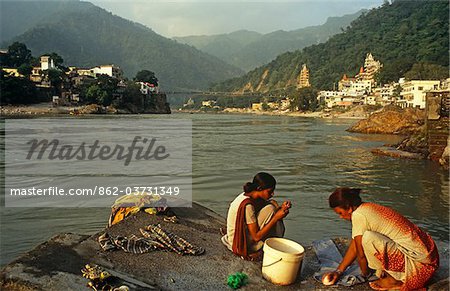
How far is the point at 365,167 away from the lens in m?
13.4

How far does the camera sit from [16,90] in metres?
53.8

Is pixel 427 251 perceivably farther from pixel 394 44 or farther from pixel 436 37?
pixel 394 44

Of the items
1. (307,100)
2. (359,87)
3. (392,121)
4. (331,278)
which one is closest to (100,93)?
(307,100)

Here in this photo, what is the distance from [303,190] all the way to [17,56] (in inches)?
2961

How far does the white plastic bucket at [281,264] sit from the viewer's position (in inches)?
145

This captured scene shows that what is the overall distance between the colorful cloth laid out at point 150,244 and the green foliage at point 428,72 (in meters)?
66.6

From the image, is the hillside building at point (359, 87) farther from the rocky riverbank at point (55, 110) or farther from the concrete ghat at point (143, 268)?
the concrete ghat at point (143, 268)

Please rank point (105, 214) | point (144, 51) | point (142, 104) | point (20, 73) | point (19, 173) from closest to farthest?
point (105, 214), point (19, 173), point (20, 73), point (142, 104), point (144, 51)

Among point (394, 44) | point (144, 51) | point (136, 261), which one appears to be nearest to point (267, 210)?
point (136, 261)

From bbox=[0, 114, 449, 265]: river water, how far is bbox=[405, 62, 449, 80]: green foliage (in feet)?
175

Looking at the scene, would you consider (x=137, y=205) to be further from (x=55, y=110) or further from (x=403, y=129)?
(x=55, y=110)

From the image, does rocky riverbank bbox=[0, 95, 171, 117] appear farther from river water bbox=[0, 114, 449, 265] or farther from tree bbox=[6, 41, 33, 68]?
river water bbox=[0, 114, 449, 265]

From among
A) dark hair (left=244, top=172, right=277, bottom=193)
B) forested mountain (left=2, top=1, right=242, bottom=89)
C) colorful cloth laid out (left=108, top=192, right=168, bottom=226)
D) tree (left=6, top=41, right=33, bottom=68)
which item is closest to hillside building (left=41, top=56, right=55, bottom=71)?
tree (left=6, top=41, right=33, bottom=68)

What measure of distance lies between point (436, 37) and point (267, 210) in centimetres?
9328
